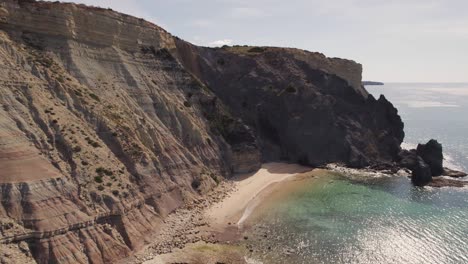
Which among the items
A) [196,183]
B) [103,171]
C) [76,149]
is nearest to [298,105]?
[196,183]

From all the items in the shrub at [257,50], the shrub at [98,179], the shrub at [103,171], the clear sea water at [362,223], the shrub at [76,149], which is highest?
the shrub at [257,50]

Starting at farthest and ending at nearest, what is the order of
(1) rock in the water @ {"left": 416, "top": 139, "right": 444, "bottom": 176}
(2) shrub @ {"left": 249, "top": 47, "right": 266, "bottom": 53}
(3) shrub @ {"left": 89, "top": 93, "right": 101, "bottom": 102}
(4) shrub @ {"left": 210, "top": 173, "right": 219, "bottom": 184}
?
(2) shrub @ {"left": 249, "top": 47, "right": 266, "bottom": 53} → (1) rock in the water @ {"left": 416, "top": 139, "right": 444, "bottom": 176} → (4) shrub @ {"left": 210, "top": 173, "right": 219, "bottom": 184} → (3) shrub @ {"left": 89, "top": 93, "right": 101, "bottom": 102}

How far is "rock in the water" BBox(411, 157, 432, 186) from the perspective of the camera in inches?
2798

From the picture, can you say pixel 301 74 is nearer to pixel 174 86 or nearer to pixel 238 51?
pixel 238 51

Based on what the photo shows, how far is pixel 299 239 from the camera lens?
46.4 m

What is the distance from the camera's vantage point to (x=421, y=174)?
2808 inches

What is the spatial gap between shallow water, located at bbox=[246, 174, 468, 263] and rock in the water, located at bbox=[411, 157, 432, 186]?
8.26ft

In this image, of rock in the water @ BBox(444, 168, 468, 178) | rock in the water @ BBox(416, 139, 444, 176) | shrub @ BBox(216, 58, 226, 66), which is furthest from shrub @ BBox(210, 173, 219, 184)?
rock in the water @ BBox(444, 168, 468, 178)

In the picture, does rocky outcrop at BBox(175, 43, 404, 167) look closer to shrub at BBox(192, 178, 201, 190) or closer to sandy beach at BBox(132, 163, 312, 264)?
sandy beach at BBox(132, 163, 312, 264)

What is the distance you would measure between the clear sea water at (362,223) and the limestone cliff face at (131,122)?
12.2 m

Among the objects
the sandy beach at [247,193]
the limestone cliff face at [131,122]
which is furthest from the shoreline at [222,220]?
the limestone cliff face at [131,122]

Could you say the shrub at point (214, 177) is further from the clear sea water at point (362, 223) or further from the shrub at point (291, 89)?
the shrub at point (291, 89)

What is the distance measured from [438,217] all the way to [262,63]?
5275 centimetres

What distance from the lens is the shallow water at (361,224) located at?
4272cm
